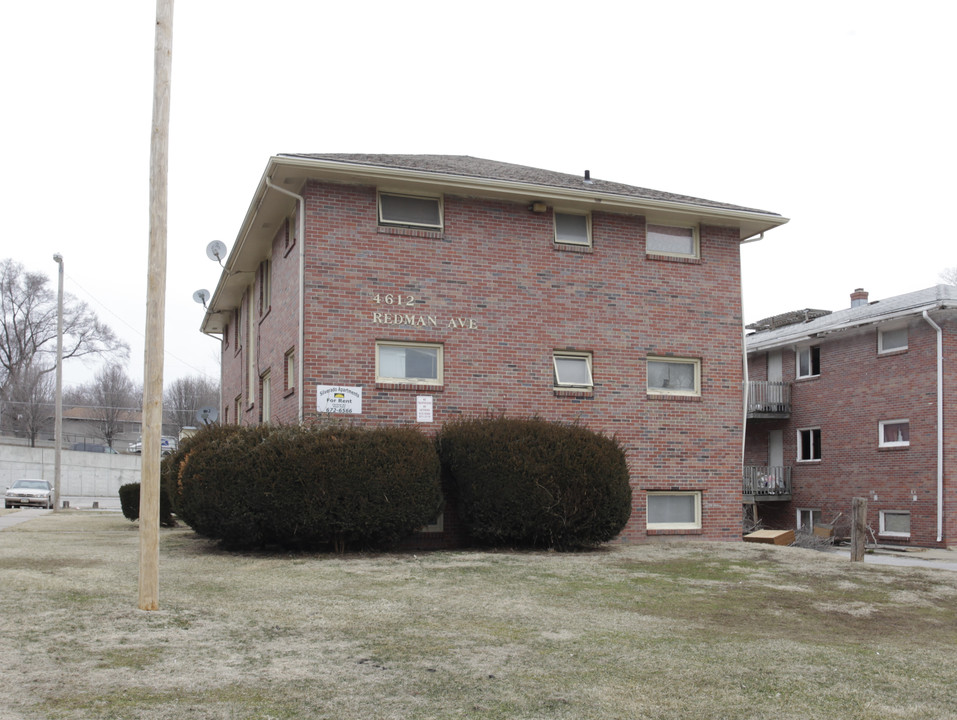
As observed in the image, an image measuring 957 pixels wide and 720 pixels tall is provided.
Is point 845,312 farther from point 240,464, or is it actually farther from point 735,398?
point 240,464

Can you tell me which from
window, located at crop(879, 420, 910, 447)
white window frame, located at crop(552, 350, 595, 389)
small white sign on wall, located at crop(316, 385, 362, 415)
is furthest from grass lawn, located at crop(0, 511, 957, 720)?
window, located at crop(879, 420, 910, 447)

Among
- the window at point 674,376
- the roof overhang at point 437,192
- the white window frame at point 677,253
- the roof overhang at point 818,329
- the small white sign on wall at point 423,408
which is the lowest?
the small white sign on wall at point 423,408

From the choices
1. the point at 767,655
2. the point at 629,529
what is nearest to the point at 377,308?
the point at 629,529

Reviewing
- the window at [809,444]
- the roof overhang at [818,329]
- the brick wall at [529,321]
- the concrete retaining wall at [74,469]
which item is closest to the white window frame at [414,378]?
the brick wall at [529,321]

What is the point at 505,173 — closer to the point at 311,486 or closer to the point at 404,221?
the point at 404,221

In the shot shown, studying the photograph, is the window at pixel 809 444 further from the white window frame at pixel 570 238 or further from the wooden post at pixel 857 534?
the wooden post at pixel 857 534

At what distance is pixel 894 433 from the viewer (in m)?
27.6

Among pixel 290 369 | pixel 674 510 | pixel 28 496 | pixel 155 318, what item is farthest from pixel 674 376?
pixel 28 496

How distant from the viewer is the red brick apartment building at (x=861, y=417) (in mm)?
25672

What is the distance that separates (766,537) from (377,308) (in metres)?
10.4

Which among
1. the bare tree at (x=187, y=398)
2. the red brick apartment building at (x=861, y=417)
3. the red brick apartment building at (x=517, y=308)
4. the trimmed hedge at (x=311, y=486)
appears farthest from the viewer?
the bare tree at (x=187, y=398)

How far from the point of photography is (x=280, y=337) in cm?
1717

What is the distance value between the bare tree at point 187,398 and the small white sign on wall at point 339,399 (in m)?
74.4

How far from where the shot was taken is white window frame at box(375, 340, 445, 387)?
606 inches
